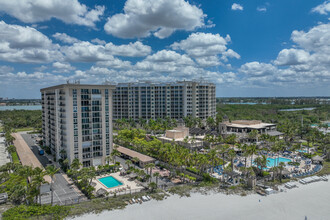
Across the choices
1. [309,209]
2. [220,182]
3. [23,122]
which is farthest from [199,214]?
[23,122]

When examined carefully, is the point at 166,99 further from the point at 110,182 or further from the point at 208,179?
the point at 208,179

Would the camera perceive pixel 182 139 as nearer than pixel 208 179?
No

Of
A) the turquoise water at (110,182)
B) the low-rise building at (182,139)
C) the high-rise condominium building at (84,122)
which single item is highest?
the high-rise condominium building at (84,122)

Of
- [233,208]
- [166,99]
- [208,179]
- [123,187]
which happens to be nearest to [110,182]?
[123,187]

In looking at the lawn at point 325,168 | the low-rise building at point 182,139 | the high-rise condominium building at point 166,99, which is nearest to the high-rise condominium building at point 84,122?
the low-rise building at point 182,139

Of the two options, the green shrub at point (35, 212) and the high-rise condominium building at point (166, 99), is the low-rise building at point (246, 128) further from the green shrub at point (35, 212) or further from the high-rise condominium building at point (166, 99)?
the green shrub at point (35, 212)

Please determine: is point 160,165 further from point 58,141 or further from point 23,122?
point 23,122
